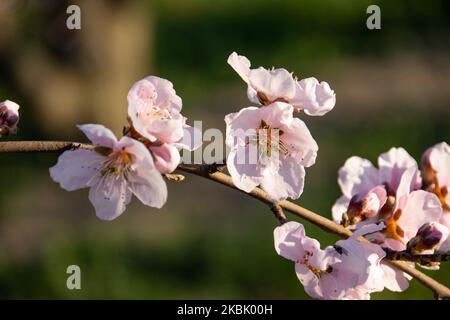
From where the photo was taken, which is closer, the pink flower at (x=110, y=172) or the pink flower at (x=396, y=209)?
the pink flower at (x=110, y=172)

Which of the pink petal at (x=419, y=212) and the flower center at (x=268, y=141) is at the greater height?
the flower center at (x=268, y=141)

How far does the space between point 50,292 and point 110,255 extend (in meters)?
0.33

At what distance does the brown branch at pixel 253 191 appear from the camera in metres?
1.16

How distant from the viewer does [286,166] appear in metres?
1.40

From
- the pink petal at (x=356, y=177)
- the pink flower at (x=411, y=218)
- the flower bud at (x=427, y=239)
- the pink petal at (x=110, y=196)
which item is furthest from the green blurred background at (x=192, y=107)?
the pink petal at (x=110, y=196)

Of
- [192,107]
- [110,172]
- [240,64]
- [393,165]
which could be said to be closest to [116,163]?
[110,172]

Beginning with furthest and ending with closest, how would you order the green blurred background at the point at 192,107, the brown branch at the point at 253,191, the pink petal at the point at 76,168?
the green blurred background at the point at 192,107 → the pink petal at the point at 76,168 → the brown branch at the point at 253,191

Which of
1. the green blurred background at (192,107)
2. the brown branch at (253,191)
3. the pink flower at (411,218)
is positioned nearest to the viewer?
the brown branch at (253,191)

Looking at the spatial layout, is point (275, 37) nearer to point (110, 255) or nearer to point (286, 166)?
point (110, 255)

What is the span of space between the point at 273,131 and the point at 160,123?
25 centimetres

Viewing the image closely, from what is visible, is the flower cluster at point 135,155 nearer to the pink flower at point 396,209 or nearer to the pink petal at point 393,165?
the pink flower at point 396,209

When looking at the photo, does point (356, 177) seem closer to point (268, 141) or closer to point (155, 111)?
point (268, 141)

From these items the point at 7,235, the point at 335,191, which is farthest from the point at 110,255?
the point at 335,191

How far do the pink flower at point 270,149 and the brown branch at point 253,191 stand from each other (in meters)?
0.02
